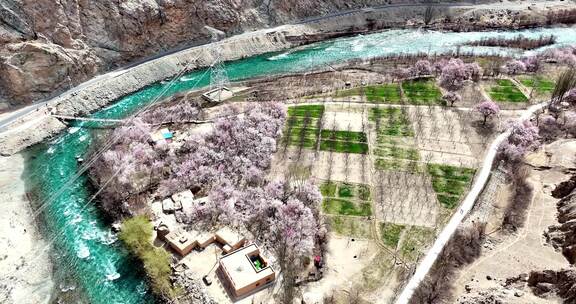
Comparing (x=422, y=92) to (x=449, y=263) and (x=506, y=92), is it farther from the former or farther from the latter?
(x=449, y=263)

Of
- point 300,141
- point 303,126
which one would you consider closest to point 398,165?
point 300,141

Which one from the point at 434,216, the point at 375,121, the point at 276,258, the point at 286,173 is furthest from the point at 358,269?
the point at 375,121

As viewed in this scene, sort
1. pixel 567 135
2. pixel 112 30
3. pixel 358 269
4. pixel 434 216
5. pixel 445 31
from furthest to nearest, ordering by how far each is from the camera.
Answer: pixel 445 31 → pixel 112 30 → pixel 567 135 → pixel 434 216 → pixel 358 269

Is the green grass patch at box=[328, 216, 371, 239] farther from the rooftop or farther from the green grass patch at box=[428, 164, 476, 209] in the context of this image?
the green grass patch at box=[428, 164, 476, 209]

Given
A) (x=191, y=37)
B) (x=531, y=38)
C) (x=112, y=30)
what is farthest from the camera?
(x=531, y=38)

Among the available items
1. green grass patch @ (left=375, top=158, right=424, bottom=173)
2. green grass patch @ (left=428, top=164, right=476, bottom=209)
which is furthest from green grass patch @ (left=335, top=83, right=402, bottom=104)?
green grass patch @ (left=428, top=164, right=476, bottom=209)

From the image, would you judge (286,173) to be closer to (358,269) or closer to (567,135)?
(358,269)
